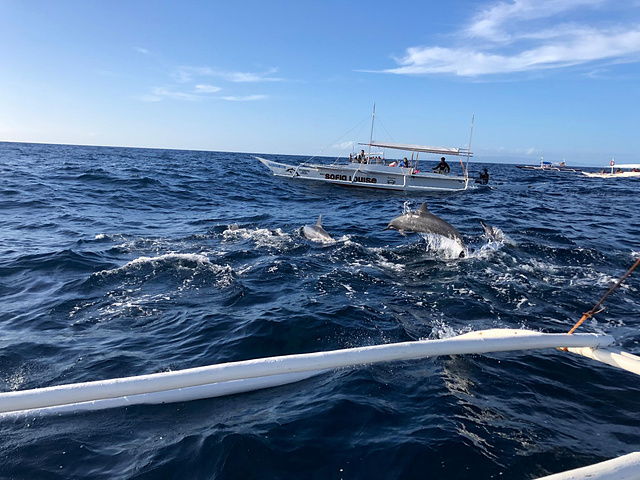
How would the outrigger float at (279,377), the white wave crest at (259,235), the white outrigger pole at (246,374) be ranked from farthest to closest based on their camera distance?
the white wave crest at (259,235)
the white outrigger pole at (246,374)
the outrigger float at (279,377)

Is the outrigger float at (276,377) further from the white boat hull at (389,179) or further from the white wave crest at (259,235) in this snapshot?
the white boat hull at (389,179)

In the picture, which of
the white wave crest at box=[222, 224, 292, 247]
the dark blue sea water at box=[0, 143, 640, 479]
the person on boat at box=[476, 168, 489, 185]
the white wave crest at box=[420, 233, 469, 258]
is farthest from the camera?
the person on boat at box=[476, 168, 489, 185]

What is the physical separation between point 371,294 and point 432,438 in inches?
194

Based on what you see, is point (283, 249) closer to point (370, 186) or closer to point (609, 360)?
→ point (609, 360)

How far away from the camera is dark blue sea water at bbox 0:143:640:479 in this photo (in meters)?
4.12

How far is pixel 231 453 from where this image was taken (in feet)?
13.4

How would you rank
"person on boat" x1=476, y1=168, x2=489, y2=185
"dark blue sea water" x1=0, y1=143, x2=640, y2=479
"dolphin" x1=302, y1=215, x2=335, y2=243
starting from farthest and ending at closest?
1. "person on boat" x1=476, y1=168, x2=489, y2=185
2. "dolphin" x1=302, y1=215, x2=335, y2=243
3. "dark blue sea water" x1=0, y1=143, x2=640, y2=479

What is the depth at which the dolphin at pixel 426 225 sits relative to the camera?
12414 millimetres

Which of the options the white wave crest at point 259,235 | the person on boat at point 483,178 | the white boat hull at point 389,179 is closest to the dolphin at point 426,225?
the white wave crest at point 259,235

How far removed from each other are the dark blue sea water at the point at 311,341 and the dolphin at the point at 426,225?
0.61 m

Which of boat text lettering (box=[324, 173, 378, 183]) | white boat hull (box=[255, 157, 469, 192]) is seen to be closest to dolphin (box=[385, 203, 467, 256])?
white boat hull (box=[255, 157, 469, 192])

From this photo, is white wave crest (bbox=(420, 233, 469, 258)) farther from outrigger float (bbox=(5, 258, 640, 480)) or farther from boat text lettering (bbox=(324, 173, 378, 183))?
boat text lettering (bbox=(324, 173, 378, 183))

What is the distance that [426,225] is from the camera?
13234 millimetres

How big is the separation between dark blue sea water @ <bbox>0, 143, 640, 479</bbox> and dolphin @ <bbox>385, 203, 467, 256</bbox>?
1.99ft
